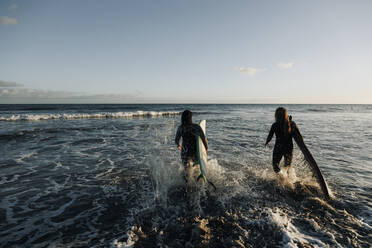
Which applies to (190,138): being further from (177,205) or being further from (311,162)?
(311,162)

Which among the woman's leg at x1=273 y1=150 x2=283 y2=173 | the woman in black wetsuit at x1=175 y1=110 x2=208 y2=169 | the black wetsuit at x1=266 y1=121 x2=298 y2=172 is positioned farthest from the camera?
the woman's leg at x1=273 y1=150 x2=283 y2=173

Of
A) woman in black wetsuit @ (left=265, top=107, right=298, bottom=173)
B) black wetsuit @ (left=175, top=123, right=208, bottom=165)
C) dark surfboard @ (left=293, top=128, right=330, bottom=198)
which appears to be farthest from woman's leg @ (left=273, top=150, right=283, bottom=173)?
black wetsuit @ (left=175, top=123, right=208, bottom=165)

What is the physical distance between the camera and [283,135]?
530cm

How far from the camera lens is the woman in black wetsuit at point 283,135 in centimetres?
511

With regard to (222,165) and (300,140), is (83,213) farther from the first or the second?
(300,140)

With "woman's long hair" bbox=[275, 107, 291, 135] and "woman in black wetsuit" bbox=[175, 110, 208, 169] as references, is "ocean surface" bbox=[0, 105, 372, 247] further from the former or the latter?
"woman's long hair" bbox=[275, 107, 291, 135]

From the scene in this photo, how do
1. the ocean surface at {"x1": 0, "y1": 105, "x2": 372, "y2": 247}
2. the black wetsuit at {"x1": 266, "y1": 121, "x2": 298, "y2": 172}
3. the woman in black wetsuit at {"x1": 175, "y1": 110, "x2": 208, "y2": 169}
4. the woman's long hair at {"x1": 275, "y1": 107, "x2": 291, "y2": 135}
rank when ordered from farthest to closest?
the black wetsuit at {"x1": 266, "y1": 121, "x2": 298, "y2": 172}, the woman's long hair at {"x1": 275, "y1": 107, "x2": 291, "y2": 135}, the woman in black wetsuit at {"x1": 175, "y1": 110, "x2": 208, "y2": 169}, the ocean surface at {"x1": 0, "y1": 105, "x2": 372, "y2": 247}

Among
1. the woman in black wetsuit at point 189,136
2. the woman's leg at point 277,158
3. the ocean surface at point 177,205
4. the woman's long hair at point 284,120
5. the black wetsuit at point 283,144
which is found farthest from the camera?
the woman's leg at point 277,158

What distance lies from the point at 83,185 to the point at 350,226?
6.70 metres

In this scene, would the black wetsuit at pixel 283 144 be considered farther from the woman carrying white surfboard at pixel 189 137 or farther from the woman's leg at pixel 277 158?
the woman carrying white surfboard at pixel 189 137

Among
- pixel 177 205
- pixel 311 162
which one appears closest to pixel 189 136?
pixel 177 205

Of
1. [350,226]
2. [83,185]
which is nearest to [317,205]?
[350,226]

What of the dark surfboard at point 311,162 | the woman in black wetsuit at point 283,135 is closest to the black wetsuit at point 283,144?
the woman in black wetsuit at point 283,135

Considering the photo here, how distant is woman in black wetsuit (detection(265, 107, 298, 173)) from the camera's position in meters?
5.11
